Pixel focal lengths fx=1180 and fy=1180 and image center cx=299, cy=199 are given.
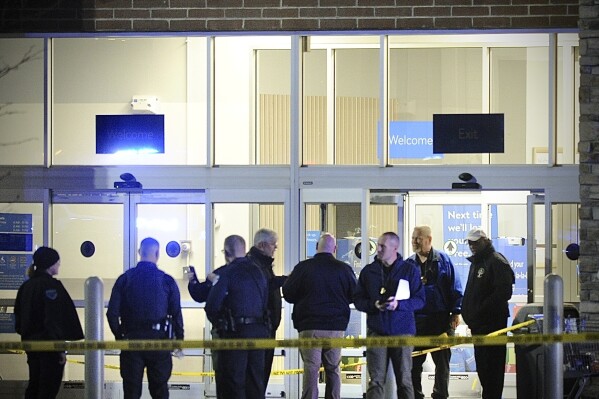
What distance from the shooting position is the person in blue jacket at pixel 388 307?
11773mm

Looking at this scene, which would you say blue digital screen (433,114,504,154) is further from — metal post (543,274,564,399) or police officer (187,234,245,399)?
police officer (187,234,245,399)

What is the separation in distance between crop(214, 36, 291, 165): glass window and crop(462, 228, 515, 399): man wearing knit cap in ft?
9.33

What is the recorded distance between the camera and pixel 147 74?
48.0ft

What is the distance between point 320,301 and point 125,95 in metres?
4.32

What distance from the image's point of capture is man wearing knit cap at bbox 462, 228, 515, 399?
1279 centimetres

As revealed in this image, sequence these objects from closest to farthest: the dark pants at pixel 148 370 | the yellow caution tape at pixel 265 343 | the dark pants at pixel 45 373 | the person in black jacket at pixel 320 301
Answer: the yellow caution tape at pixel 265 343
the dark pants at pixel 148 370
the dark pants at pixel 45 373
the person in black jacket at pixel 320 301

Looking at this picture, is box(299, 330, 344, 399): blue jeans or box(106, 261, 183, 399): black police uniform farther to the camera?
box(299, 330, 344, 399): blue jeans

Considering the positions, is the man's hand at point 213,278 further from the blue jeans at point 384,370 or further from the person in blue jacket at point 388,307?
the blue jeans at point 384,370

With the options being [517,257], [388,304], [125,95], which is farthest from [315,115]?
[388,304]

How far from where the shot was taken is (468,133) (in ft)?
47.1

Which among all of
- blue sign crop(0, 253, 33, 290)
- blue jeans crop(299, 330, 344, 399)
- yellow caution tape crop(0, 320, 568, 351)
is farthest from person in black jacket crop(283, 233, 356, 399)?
blue sign crop(0, 253, 33, 290)

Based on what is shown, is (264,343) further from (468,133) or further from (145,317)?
(468,133)

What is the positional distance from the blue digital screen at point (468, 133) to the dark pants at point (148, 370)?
489 centimetres

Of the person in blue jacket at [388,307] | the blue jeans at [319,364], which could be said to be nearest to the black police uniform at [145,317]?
the blue jeans at [319,364]
